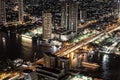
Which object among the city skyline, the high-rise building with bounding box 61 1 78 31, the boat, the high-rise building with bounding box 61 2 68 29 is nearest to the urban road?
the city skyline

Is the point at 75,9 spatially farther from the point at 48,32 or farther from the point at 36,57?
the point at 36,57

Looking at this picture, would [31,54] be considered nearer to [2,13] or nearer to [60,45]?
[60,45]

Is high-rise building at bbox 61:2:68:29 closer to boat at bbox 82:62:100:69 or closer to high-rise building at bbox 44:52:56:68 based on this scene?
boat at bbox 82:62:100:69

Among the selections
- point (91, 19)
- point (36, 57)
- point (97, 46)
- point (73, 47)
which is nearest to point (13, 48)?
point (36, 57)

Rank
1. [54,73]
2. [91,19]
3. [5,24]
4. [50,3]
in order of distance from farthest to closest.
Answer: [50,3], [91,19], [5,24], [54,73]

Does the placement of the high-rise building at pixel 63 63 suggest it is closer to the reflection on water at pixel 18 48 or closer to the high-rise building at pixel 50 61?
the high-rise building at pixel 50 61
